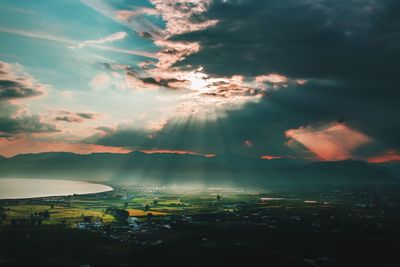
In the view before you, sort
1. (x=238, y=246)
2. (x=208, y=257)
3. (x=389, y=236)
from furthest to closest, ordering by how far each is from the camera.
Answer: (x=389, y=236), (x=238, y=246), (x=208, y=257)

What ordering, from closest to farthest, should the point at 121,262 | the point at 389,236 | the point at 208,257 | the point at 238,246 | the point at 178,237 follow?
the point at 121,262 → the point at 208,257 → the point at 238,246 → the point at 178,237 → the point at 389,236

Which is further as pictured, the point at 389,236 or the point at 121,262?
the point at 389,236

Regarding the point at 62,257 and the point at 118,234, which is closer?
the point at 62,257

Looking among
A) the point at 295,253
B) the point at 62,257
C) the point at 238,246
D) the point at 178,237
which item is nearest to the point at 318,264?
the point at 295,253

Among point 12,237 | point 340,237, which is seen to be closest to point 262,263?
point 340,237

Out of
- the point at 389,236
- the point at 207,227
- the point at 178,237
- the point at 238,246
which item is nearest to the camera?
the point at 238,246

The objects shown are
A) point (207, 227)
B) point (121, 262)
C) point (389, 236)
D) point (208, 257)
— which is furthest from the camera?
point (207, 227)

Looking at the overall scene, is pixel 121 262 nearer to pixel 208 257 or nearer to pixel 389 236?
pixel 208 257

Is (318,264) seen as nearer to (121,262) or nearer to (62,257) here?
(121,262)

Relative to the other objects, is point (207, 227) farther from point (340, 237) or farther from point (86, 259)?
point (86, 259)
